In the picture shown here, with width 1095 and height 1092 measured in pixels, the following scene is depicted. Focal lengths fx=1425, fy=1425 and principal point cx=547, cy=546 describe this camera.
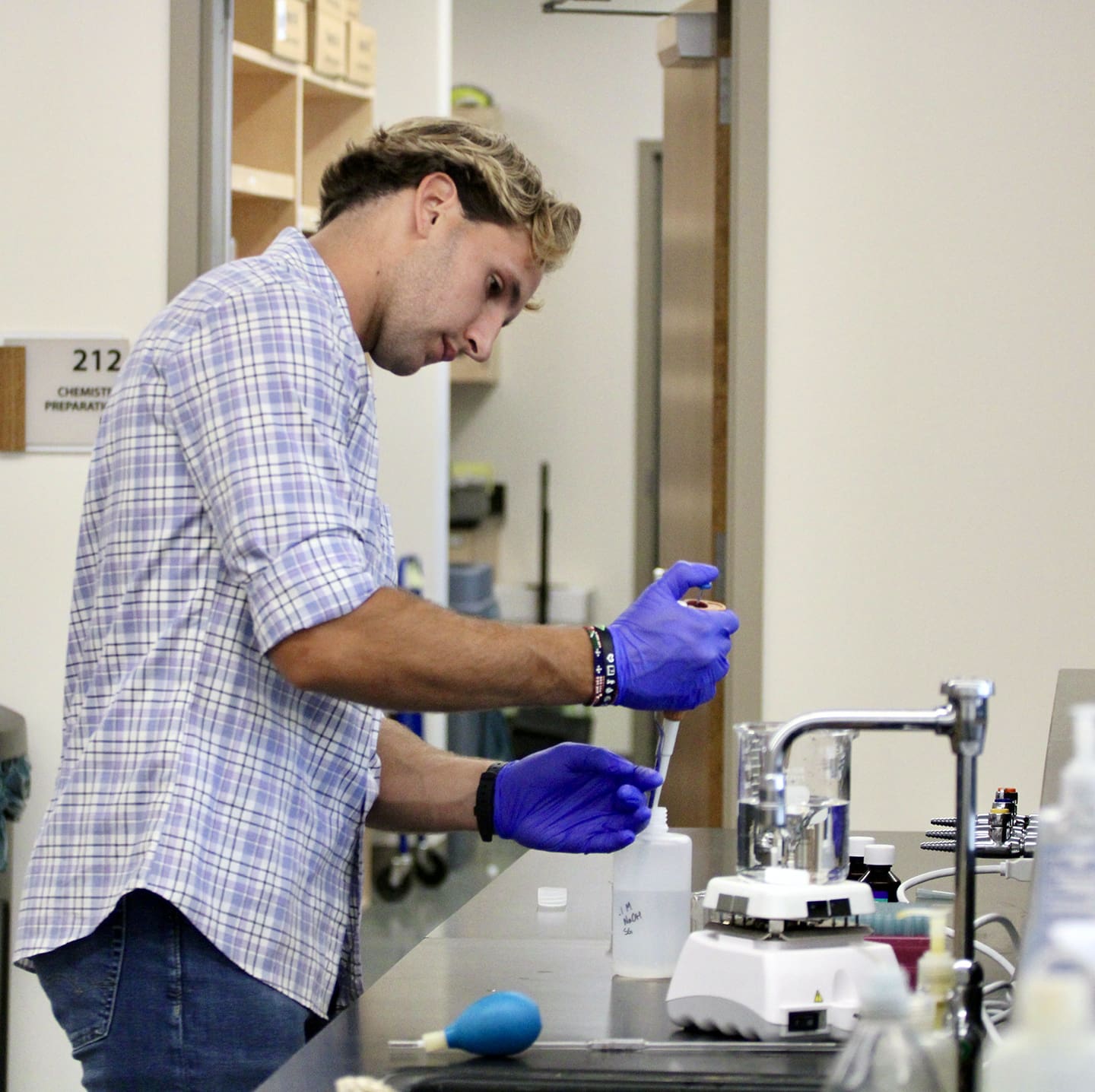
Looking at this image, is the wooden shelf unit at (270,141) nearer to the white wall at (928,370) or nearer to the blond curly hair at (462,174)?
the white wall at (928,370)

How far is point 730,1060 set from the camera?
0.99 metres

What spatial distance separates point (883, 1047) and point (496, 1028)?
40 centimetres

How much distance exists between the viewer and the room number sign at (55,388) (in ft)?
8.36

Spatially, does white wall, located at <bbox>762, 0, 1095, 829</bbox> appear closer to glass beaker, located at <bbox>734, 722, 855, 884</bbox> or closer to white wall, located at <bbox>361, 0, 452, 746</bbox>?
glass beaker, located at <bbox>734, 722, 855, 884</bbox>

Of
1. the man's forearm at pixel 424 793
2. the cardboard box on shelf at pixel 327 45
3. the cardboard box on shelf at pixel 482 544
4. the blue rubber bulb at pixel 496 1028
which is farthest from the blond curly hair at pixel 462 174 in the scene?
the cardboard box on shelf at pixel 482 544

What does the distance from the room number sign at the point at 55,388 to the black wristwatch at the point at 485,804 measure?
1.33 metres

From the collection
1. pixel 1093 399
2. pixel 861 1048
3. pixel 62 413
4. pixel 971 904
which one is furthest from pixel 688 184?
pixel 861 1048

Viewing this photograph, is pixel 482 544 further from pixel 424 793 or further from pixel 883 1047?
pixel 883 1047

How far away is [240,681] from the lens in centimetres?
129

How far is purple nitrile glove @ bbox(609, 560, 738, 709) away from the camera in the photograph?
130 cm

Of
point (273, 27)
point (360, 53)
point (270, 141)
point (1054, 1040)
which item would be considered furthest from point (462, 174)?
point (360, 53)

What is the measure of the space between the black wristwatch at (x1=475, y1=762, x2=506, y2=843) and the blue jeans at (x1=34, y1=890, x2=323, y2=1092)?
1.04 feet

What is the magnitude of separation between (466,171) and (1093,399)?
4.57 ft

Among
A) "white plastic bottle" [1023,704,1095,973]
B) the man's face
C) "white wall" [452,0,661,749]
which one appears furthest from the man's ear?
"white wall" [452,0,661,749]
